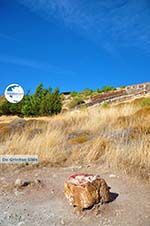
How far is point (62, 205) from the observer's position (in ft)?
20.5

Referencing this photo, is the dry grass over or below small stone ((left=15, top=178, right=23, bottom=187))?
over

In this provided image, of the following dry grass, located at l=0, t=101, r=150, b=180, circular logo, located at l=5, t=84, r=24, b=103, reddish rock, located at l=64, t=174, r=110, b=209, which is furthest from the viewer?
circular logo, located at l=5, t=84, r=24, b=103

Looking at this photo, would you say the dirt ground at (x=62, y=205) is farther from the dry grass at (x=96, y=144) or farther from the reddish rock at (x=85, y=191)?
the dry grass at (x=96, y=144)

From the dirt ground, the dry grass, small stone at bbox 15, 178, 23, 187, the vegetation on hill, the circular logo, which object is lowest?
the dirt ground

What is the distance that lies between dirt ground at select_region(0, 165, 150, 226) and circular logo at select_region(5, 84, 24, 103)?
619 centimetres

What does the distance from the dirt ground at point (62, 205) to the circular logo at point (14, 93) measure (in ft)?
20.3

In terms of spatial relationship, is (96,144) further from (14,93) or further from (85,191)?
(14,93)

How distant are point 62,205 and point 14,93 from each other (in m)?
8.12

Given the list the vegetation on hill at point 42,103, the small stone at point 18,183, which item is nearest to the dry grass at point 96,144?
the small stone at point 18,183

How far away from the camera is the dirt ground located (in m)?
5.68

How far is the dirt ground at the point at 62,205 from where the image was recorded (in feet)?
18.6

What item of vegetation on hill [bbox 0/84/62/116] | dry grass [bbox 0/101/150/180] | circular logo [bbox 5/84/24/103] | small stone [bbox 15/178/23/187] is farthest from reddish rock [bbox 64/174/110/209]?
vegetation on hill [bbox 0/84/62/116]

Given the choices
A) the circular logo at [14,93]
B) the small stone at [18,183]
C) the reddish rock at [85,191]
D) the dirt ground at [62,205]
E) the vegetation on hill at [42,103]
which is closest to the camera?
the dirt ground at [62,205]

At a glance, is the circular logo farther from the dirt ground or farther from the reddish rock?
the reddish rock
